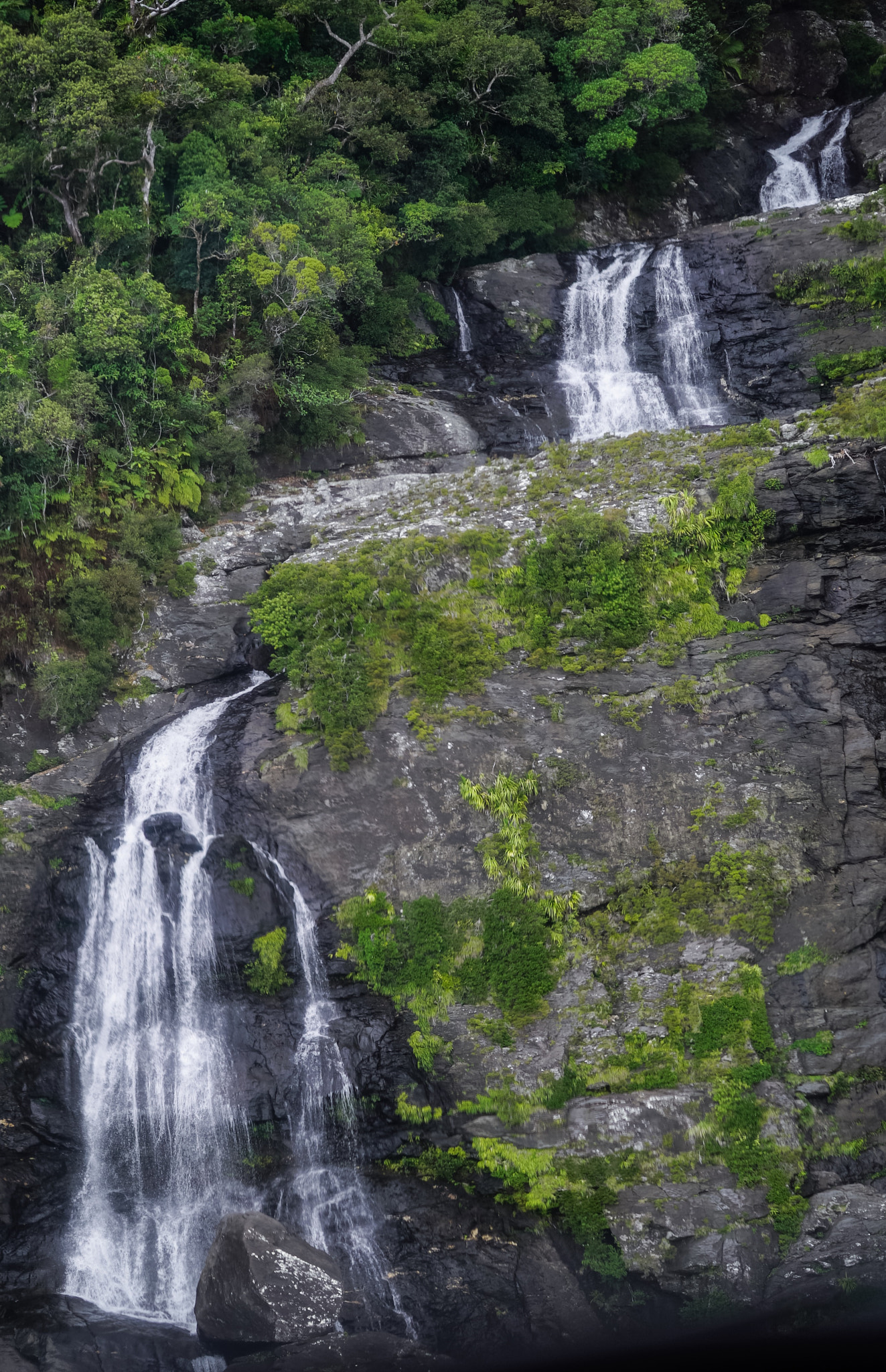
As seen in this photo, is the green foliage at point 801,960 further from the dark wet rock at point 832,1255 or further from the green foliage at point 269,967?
the green foliage at point 269,967

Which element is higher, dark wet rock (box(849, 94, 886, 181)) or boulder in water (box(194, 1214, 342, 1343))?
dark wet rock (box(849, 94, 886, 181))

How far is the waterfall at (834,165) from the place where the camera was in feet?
86.4

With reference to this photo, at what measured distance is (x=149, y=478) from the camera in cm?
1794

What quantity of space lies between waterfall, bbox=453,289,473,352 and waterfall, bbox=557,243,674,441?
2.49 metres

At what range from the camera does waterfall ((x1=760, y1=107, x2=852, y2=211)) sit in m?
26.5

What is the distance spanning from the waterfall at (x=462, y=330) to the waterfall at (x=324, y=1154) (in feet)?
54.6

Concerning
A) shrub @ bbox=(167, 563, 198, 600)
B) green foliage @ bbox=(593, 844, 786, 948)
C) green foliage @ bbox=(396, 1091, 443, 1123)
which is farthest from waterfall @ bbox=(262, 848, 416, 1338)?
shrub @ bbox=(167, 563, 198, 600)

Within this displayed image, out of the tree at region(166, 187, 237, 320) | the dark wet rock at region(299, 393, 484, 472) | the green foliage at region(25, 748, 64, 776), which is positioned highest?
the tree at region(166, 187, 237, 320)

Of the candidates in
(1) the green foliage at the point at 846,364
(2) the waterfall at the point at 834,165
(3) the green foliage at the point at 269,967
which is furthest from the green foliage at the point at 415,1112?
(2) the waterfall at the point at 834,165

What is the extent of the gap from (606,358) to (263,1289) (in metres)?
19.7

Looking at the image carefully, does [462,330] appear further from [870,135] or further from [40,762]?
[40,762]

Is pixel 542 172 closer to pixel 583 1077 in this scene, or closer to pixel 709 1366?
pixel 583 1077

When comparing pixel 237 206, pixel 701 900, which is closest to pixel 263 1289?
pixel 701 900

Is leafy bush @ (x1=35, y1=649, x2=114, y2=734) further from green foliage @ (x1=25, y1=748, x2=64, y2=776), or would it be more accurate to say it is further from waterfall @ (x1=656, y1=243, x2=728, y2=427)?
waterfall @ (x1=656, y1=243, x2=728, y2=427)
